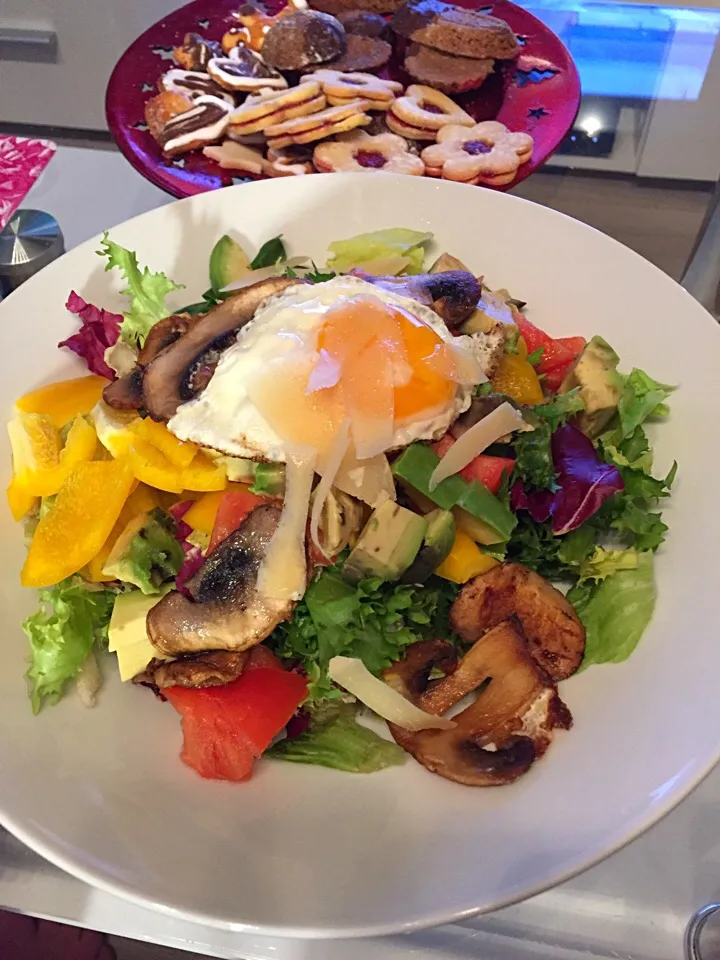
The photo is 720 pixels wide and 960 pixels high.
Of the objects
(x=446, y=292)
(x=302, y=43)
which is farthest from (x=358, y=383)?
(x=302, y=43)

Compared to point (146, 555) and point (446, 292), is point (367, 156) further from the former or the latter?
point (146, 555)

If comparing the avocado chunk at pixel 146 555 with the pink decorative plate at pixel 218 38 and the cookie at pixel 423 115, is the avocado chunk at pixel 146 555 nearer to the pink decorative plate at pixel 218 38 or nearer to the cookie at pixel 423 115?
the pink decorative plate at pixel 218 38

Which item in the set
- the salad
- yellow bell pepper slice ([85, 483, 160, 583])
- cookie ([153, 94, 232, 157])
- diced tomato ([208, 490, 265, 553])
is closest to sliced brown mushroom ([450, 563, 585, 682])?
the salad

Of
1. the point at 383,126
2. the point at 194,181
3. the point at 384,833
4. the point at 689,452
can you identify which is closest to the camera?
the point at 384,833

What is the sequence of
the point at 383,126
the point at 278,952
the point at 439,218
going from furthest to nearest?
the point at 383,126, the point at 439,218, the point at 278,952

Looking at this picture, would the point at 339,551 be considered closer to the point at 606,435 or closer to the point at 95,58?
the point at 606,435

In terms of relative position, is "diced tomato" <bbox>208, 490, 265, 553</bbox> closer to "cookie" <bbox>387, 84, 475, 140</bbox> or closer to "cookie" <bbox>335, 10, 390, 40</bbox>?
"cookie" <bbox>387, 84, 475, 140</bbox>

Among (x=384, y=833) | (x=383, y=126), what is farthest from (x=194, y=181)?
(x=384, y=833)
